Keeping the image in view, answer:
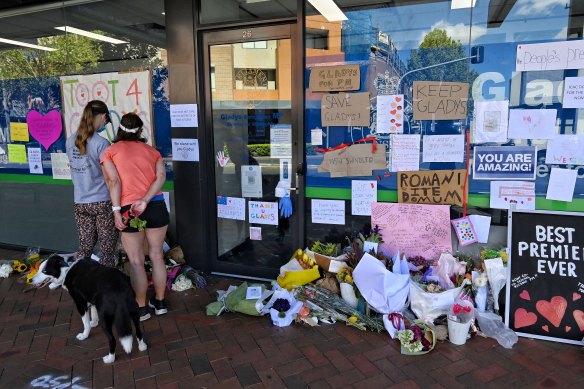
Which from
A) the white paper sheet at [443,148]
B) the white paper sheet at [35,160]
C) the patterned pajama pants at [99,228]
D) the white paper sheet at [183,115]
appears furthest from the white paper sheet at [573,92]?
the white paper sheet at [35,160]

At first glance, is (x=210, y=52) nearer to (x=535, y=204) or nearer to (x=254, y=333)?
(x=254, y=333)

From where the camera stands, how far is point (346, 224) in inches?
168

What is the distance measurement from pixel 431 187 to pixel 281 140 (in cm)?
155

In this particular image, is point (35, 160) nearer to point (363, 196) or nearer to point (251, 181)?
point (251, 181)

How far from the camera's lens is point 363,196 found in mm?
4141

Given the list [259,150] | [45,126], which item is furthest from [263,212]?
[45,126]

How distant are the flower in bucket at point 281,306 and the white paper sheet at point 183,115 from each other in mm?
2099

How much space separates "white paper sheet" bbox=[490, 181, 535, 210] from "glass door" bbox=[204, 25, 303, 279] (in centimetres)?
184

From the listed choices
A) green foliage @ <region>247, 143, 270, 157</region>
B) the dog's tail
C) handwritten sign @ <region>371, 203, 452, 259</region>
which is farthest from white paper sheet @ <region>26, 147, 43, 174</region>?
handwritten sign @ <region>371, 203, 452, 259</region>

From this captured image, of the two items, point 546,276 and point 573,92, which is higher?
point 573,92

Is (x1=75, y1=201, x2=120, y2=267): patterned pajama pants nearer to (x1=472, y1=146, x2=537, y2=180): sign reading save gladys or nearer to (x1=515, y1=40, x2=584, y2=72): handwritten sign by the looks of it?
(x1=472, y1=146, x2=537, y2=180): sign reading save gladys

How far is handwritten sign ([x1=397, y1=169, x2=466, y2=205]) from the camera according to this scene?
3838mm

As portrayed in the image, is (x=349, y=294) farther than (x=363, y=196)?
No

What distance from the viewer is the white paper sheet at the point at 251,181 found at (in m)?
4.60
